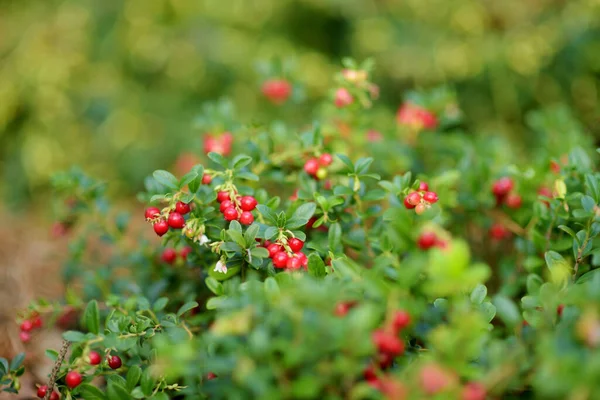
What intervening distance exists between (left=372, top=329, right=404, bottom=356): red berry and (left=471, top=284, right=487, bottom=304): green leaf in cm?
30

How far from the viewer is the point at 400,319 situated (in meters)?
0.91

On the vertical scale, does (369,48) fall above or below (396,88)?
above

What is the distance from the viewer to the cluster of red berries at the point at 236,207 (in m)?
1.20

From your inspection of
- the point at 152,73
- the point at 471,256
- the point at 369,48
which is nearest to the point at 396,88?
the point at 369,48

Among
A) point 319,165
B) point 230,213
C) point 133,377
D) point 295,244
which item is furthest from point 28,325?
point 319,165

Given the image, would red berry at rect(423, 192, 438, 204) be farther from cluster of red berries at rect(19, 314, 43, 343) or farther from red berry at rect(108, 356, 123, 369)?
cluster of red berries at rect(19, 314, 43, 343)

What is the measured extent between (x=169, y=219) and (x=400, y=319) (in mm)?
589

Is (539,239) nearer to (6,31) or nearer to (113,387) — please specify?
(113,387)

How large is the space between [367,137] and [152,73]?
210cm

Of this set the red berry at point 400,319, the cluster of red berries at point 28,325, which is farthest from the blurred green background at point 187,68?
the red berry at point 400,319

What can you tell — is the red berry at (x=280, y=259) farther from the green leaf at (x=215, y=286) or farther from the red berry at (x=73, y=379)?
the red berry at (x=73, y=379)

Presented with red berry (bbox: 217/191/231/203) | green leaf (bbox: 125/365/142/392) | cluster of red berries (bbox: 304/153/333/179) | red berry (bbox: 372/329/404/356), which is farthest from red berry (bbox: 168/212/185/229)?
red berry (bbox: 372/329/404/356)

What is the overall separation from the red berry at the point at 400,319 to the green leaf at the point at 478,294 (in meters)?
0.29

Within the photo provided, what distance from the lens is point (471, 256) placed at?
182cm
